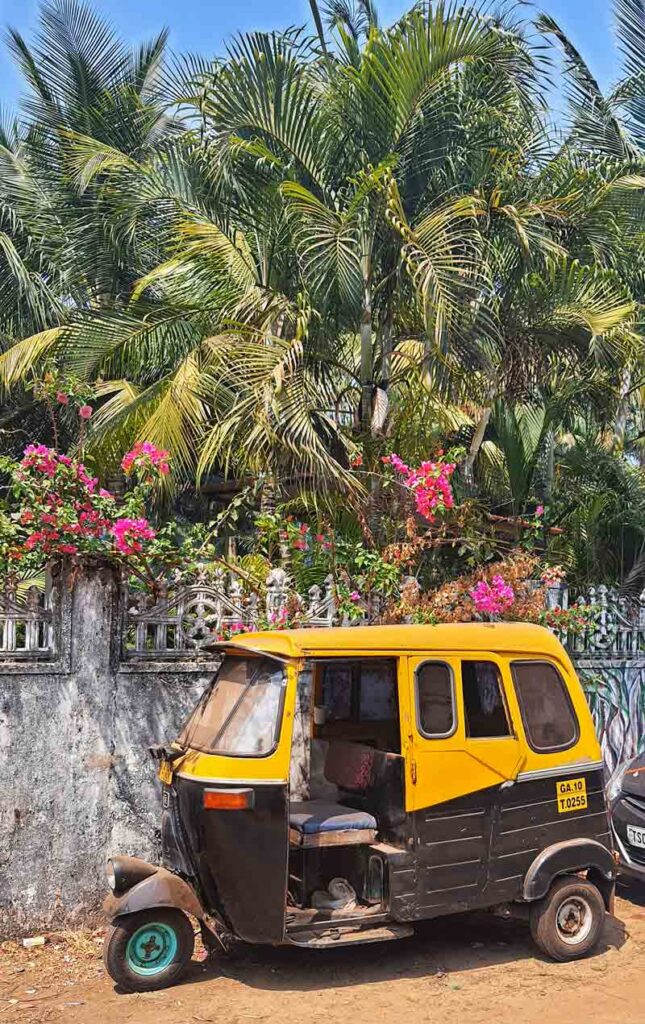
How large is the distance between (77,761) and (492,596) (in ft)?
10.6

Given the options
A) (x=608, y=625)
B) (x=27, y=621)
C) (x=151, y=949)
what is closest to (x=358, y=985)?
(x=151, y=949)

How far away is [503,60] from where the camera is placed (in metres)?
8.42

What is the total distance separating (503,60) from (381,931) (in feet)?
23.1

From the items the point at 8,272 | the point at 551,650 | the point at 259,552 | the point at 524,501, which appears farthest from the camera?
the point at 8,272

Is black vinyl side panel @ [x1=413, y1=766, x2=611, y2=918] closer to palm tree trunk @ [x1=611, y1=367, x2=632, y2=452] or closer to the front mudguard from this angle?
the front mudguard

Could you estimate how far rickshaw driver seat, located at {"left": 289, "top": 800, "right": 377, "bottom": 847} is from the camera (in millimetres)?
5500

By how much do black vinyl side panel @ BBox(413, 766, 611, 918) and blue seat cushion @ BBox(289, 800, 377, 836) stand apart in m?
0.32

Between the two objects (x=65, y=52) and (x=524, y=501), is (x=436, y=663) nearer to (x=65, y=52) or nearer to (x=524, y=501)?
(x=524, y=501)

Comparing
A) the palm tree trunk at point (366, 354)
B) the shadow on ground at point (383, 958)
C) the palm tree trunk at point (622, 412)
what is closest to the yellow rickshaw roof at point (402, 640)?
the shadow on ground at point (383, 958)

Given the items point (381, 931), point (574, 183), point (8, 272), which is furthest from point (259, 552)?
point (8, 272)

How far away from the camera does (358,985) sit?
5.58 meters

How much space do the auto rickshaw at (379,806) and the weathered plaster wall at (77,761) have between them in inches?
38.2

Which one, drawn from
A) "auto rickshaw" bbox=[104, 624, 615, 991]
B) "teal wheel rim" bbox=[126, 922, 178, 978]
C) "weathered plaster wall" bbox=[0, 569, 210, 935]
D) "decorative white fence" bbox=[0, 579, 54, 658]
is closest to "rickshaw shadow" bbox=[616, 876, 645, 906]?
"auto rickshaw" bbox=[104, 624, 615, 991]

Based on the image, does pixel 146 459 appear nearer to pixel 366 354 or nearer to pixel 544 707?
pixel 366 354
